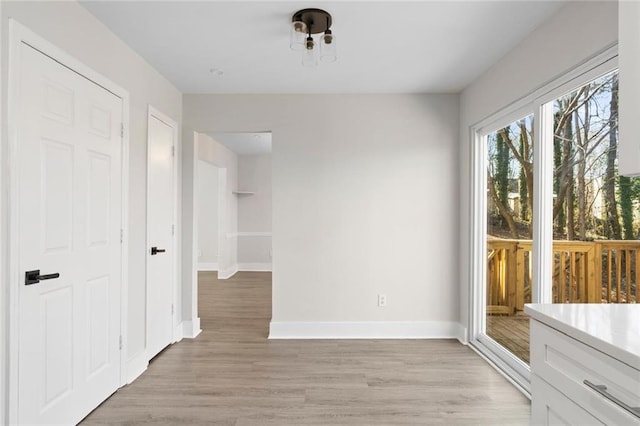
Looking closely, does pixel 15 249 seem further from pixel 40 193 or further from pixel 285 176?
pixel 285 176

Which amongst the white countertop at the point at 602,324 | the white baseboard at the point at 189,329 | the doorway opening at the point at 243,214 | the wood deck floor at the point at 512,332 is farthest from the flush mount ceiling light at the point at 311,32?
the doorway opening at the point at 243,214

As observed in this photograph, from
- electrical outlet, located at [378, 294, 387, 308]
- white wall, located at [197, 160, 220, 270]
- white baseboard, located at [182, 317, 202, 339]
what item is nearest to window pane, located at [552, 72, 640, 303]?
electrical outlet, located at [378, 294, 387, 308]

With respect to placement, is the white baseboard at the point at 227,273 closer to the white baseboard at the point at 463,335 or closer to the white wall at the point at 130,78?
the white wall at the point at 130,78

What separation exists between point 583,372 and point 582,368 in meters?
0.01

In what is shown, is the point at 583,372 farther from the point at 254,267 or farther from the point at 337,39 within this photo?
the point at 254,267

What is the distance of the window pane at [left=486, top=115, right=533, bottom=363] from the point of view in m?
2.67

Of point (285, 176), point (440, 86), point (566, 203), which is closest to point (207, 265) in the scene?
point (285, 176)

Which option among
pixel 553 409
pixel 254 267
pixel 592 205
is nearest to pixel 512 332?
pixel 592 205

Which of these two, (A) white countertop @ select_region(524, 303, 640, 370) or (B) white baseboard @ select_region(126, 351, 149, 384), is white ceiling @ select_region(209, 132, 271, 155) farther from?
Result: (A) white countertop @ select_region(524, 303, 640, 370)

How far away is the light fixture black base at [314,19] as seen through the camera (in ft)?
6.93

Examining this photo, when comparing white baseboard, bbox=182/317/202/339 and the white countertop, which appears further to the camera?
white baseboard, bbox=182/317/202/339

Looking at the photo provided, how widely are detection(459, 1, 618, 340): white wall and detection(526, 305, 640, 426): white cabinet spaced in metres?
1.39

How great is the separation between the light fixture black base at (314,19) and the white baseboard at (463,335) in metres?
2.94

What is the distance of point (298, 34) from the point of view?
232cm
